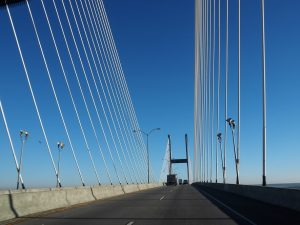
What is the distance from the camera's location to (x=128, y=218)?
1468cm

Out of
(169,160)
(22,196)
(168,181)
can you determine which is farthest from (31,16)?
Answer: (169,160)

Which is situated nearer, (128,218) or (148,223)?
(148,223)

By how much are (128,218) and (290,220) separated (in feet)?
14.9

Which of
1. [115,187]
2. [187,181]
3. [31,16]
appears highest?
[31,16]

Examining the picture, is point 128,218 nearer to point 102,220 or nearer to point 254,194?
point 102,220

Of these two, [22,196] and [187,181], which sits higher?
[22,196]

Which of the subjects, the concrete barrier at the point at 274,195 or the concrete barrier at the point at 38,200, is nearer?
the concrete barrier at the point at 38,200

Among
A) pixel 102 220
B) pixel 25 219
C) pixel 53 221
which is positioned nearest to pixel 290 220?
pixel 102 220

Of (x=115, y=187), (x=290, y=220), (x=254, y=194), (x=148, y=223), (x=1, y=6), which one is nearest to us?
(x=148, y=223)

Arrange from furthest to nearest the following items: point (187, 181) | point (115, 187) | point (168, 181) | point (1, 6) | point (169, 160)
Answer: point (169, 160) < point (187, 181) < point (168, 181) < point (115, 187) < point (1, 6)

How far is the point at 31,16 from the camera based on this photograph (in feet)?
73.9

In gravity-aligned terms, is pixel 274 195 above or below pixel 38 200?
below

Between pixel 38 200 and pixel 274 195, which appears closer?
pixel 38 200

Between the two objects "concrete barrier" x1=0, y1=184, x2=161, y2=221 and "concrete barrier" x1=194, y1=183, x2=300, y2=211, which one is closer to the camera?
"concrete barrier" x1=0, y1=184, x2=161, y2=221
